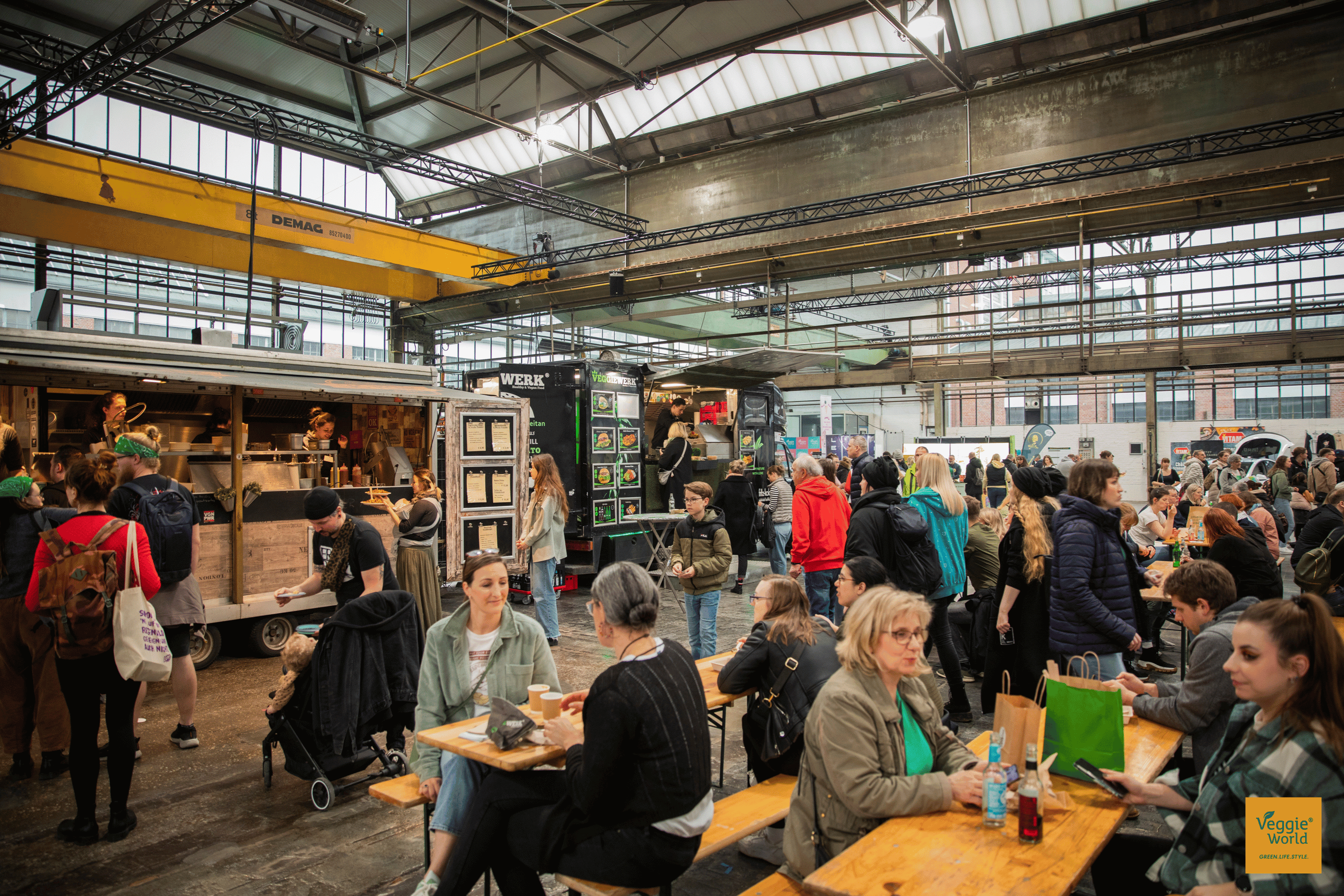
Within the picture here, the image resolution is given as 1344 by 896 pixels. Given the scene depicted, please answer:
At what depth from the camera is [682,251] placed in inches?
563

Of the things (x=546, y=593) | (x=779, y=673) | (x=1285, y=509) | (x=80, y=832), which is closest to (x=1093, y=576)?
(x=779, y=673)

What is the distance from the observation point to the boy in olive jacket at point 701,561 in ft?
19.3

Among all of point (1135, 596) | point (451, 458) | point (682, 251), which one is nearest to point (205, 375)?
point (451, 458)

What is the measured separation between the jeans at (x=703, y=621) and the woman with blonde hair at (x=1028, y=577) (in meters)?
2.06

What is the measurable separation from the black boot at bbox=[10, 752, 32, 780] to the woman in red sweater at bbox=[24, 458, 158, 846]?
0.95 metres

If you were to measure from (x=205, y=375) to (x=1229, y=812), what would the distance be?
7235mm

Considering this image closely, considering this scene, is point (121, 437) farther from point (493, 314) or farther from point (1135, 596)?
point (493, 314)

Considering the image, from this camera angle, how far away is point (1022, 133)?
11062 mm

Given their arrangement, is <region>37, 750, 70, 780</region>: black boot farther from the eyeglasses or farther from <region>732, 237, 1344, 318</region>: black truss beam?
<region>732, 237, 1344, 318</region>: black truss beam

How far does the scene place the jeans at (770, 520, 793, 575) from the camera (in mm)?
9656

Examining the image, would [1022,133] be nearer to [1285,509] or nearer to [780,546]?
[1285,509]

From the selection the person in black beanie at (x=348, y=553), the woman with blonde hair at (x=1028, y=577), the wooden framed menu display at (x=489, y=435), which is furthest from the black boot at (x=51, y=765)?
the woman with blonde hair at (x=1028, y=577)

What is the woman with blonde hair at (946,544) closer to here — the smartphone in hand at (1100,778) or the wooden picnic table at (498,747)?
the wooden picnic table at (498,747)

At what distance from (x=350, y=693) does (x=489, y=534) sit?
5.19 meters
